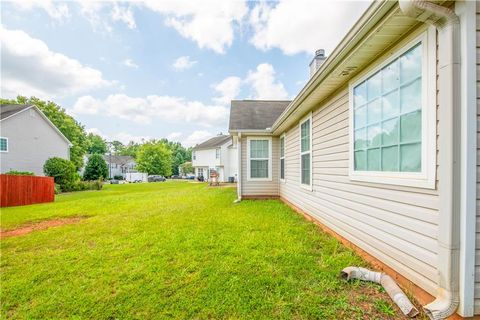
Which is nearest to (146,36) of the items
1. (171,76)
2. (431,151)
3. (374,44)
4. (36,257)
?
(171,76)

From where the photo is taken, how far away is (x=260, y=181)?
28.6 feet

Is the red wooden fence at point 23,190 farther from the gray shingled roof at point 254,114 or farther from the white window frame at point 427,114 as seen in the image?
the white window frame at point 427,114

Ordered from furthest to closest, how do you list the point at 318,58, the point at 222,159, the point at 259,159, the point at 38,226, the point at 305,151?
→ the point at 222,159 < the point at 259,159 < the point at 318,58 < the point at 305,151 < the point at 38,226

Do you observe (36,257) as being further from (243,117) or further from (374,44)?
(243,117)

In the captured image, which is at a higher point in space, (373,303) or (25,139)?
(25,139)

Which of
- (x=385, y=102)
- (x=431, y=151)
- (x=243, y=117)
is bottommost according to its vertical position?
(x=431, y=151)

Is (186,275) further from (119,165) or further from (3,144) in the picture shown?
(119,165)

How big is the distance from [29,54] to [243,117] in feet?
38.1

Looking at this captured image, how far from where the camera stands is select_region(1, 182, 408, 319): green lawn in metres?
2.07

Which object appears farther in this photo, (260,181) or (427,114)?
(260,181)

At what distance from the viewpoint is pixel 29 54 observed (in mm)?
11062

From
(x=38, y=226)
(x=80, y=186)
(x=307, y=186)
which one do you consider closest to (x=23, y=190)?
(x=38, y=226)

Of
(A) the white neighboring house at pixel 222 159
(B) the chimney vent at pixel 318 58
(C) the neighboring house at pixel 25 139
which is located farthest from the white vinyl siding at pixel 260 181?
(A) the white neighboring house at pixel 222 159

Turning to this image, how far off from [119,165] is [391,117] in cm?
5407
